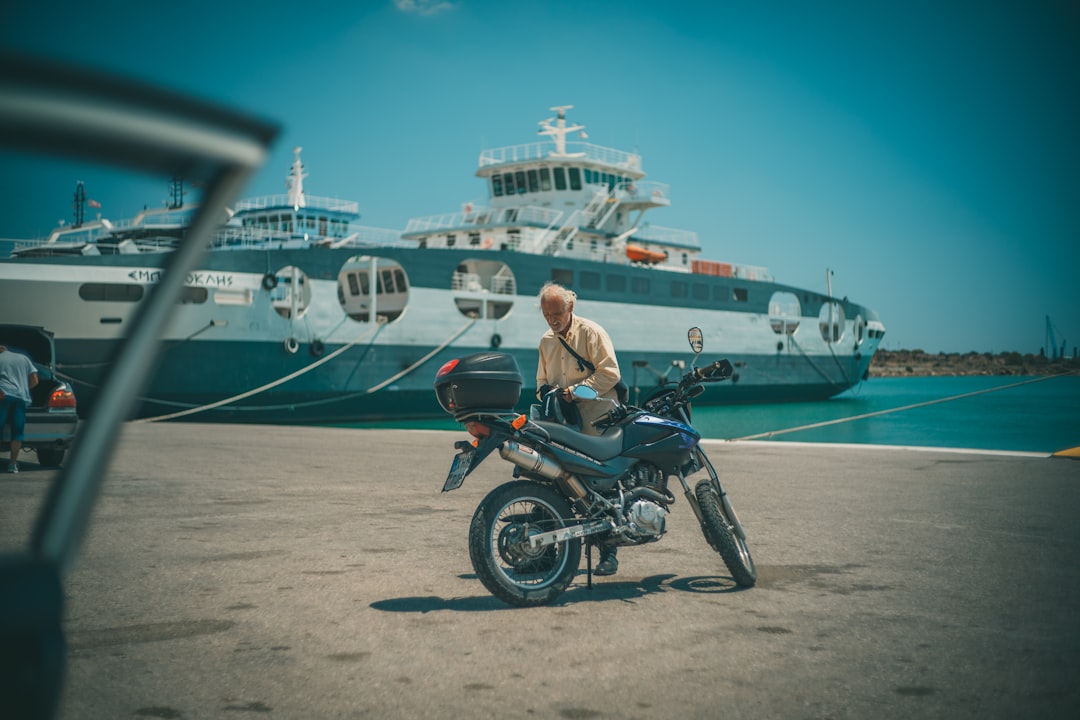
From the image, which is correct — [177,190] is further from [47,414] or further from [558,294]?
[47,414]

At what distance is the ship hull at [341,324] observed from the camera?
2330cm

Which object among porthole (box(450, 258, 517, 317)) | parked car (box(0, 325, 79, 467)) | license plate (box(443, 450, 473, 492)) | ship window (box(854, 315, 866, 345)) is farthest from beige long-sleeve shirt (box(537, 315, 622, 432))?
ship window (box(854, 315, 866, 345))

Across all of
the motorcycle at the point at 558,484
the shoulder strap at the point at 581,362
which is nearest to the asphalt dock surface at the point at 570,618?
the motorcycle at the point at 558,484

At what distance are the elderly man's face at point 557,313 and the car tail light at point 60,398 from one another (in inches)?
262

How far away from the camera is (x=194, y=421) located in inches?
987

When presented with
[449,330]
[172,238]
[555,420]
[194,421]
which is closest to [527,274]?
[449,330]

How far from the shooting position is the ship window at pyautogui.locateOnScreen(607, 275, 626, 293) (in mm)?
32031

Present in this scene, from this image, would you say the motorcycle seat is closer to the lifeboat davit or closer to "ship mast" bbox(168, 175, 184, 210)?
"ship mast" bbox(168, 175, 184, 210)

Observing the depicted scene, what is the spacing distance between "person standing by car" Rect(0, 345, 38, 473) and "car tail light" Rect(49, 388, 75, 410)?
1.24 feet

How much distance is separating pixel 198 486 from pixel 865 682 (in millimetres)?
6881

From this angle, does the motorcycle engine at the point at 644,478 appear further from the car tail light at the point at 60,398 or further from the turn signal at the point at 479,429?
the car tail light at the point at 60,398

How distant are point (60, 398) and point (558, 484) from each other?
7.26 m

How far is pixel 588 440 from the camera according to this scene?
464cm

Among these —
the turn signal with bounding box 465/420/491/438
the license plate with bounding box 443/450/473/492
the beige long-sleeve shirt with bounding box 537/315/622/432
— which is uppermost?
the beige long-sleeve shirt with bounding box 537/315/622/432
